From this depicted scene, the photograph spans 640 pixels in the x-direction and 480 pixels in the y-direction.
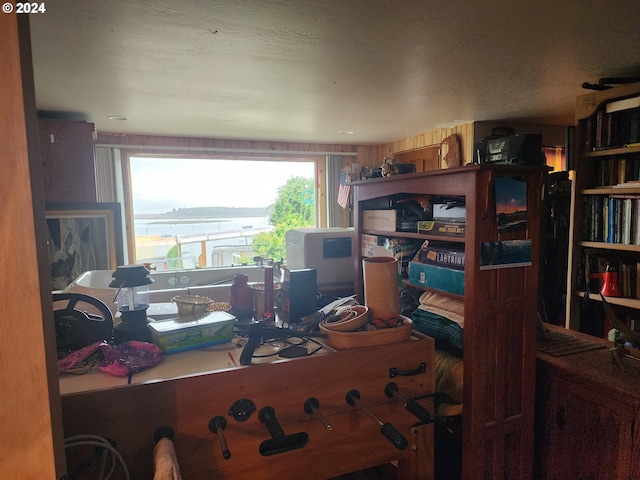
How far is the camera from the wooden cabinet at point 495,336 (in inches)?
53.7

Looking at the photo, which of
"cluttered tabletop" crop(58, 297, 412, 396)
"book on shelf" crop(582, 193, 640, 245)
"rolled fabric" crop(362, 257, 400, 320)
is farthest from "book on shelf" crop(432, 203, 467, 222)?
"book on shelf" crop(582, 193, 640, 245)

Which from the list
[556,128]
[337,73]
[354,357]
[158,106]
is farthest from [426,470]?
[556,128]

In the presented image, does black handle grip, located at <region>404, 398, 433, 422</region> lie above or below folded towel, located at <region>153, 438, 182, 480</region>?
below

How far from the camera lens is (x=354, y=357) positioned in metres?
1.22

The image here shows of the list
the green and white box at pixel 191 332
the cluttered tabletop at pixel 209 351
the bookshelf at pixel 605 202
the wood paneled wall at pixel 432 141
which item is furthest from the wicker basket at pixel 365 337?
the wood paneled wall at pixel 432 141

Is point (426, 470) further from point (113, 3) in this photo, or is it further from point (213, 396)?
point (113, 3)

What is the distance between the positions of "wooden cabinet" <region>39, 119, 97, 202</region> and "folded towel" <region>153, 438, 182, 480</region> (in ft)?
9.26

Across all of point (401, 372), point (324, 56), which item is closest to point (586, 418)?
point (401, 372)

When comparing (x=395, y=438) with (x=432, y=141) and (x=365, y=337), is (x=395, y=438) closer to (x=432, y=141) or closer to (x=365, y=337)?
(x=365, y=337)

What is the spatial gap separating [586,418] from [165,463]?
1.41 meters

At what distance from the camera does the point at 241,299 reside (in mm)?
1578

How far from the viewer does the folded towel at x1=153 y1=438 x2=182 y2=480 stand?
31.4 inches

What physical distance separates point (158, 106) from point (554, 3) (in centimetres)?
260

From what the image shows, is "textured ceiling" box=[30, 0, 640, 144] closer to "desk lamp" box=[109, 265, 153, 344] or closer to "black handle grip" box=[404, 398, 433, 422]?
"desk lamp" box=[109, 265, 153, 344]
